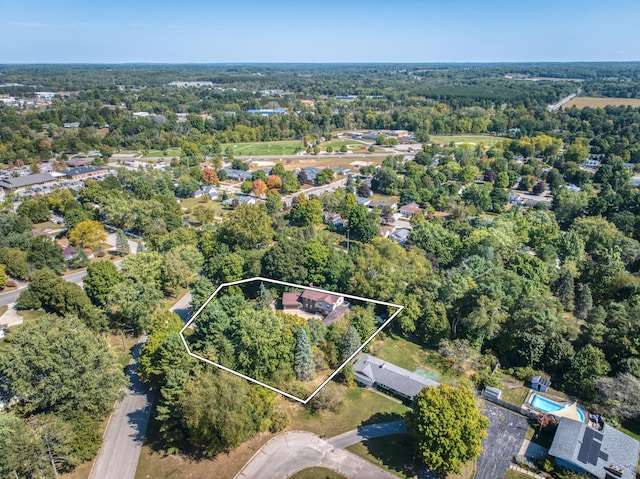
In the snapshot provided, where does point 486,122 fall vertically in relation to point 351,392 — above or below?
above

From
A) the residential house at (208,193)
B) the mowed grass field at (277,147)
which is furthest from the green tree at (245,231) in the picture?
the mowed grass field at (277,147)

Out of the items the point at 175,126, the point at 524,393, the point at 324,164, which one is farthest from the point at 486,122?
the point at 524,393

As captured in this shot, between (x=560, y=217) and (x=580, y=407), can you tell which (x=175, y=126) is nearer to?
(x=560, y=217)

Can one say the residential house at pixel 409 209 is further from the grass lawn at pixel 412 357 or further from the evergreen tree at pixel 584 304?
the grass lawn at pixel 412 357

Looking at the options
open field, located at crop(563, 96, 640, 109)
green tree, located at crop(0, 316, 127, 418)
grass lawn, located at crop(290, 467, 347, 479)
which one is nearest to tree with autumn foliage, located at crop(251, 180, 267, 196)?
green tree, located at crop(0, 316, 127, 418)

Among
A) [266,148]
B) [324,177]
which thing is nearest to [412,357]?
[324,177]

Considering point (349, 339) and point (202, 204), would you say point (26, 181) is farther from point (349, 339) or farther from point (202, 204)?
point (349, 339)
